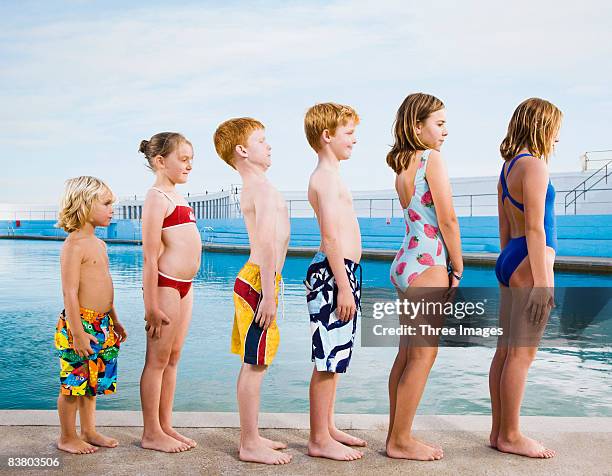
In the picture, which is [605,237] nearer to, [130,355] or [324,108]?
[130,355]

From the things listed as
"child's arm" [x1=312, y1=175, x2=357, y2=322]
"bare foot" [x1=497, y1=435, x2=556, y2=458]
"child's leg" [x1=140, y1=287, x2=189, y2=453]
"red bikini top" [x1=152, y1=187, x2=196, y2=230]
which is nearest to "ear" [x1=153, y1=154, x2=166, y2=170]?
"red bikini top" [x1=152, y1=187, x2=196, y2=230]

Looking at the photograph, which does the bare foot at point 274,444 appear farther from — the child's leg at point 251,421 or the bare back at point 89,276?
the bare back at point 89,276

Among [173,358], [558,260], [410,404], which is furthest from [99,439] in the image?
[558,260]

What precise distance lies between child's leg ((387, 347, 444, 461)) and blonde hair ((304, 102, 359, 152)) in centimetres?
90

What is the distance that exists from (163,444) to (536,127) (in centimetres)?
187

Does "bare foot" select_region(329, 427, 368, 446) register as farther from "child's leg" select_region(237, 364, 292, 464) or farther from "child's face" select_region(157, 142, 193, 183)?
"child's face" select_region(157, 142, 193, 183)

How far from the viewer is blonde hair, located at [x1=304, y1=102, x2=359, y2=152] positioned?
2883mm

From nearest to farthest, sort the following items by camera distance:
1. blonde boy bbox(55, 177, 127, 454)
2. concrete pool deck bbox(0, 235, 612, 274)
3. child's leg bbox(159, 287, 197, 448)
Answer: blonde boy bbox(55, 177, 127, 454) < child's leg bbox(159, 287, 197, 448) < concrete pool deck bbox(0, 235, 612, 274)

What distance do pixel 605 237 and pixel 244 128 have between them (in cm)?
1789

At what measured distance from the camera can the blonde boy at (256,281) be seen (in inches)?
111

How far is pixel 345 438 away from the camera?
299cm

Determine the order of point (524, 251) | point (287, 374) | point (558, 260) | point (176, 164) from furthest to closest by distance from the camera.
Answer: point (558, 260), point (287, 374), point (176, 164), point (524, 251)

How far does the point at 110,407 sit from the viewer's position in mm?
4816

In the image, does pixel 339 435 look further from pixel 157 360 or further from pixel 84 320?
pixel 84 320
